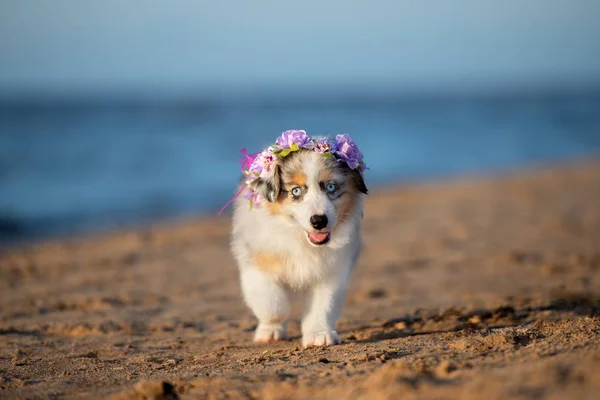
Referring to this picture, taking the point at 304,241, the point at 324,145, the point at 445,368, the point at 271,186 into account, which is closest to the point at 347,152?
the point at 324,145

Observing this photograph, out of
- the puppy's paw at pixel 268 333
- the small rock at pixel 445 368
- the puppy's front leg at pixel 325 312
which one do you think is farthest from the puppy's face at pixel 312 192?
the small rock at pixel 445 368

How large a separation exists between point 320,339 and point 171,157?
20.4 metres

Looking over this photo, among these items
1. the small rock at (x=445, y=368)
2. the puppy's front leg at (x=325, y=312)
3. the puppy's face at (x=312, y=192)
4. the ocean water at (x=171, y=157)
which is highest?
the ocean water at (x=171, y=157)

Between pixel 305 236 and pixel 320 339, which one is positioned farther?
pixel 320 339

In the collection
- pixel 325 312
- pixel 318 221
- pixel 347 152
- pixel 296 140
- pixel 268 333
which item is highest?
pixel 296 140

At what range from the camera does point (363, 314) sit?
264 inches

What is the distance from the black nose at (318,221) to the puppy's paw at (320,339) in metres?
0.92

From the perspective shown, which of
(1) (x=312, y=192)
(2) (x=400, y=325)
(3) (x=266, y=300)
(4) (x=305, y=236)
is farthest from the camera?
(2) (x=400, y=325)

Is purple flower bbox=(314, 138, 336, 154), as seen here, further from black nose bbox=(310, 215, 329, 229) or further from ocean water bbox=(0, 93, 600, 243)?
ocean water bbox=(0, 93, 600, 243)

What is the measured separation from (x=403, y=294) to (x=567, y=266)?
2.15m

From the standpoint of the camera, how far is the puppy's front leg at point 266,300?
→ 5277mm

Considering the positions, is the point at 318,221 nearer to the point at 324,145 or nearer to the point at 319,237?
the point at 319,237

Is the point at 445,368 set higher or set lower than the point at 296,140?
lower

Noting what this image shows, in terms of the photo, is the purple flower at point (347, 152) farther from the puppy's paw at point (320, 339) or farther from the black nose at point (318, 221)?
the puppy's paw at point (320, 339)
